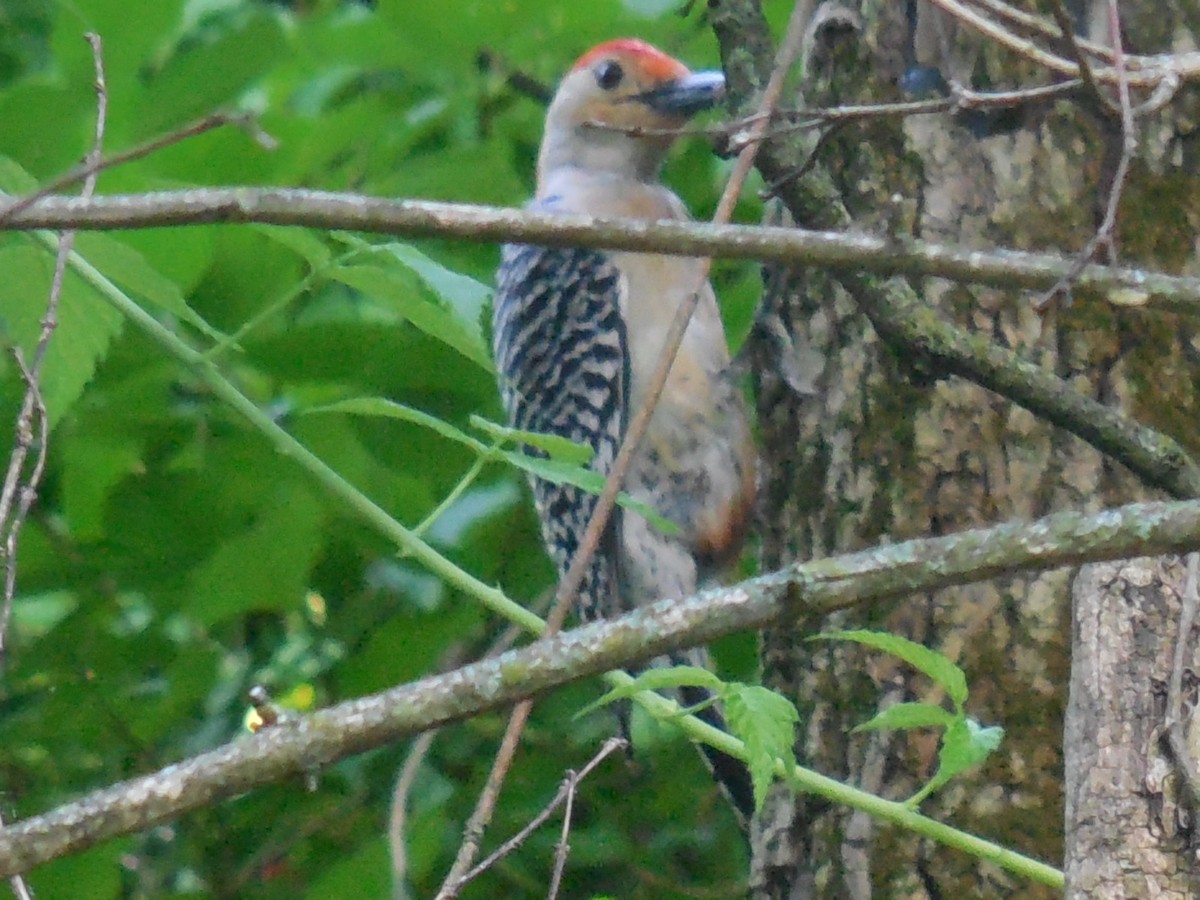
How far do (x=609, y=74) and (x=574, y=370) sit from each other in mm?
618

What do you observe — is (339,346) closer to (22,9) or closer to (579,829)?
(579,829)

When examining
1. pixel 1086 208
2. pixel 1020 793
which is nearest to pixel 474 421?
pixel 1020 793

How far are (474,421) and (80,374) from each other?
1.85ft

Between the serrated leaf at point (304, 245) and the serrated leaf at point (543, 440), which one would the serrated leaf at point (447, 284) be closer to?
the serrated leaf at point (304, 245)

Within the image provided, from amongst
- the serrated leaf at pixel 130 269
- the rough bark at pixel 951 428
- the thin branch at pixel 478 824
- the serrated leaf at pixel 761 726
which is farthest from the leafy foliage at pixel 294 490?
the serrated leaf at pixel 761 726

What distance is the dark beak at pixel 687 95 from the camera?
Result: 9.24ft

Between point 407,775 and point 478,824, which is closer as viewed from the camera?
point 478,824

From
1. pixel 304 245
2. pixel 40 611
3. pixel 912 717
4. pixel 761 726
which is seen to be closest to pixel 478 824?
pixel 761 726

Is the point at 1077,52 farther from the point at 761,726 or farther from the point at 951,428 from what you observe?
the point at 951,428

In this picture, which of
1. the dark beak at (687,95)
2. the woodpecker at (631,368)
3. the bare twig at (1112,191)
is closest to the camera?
the bare twig at (1112,191)

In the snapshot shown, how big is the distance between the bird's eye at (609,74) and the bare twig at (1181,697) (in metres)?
1.88

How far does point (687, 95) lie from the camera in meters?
2.87

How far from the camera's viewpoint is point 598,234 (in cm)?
95

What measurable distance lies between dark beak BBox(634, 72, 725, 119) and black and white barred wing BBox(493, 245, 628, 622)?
36 centimetres
